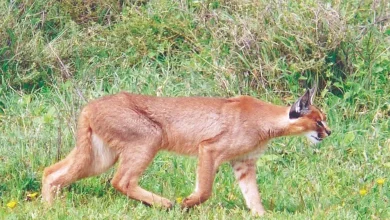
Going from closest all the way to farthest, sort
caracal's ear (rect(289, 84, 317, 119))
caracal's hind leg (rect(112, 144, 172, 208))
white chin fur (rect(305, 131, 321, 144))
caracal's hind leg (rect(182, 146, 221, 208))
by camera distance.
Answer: caracal's hind leg (rect(182, 146, 221, 208)), caracal's hind leg (rect(112, 144, 172, 208)), caracal's ear (rect(289, 84, 317, 119)), white chin fur (rect(305, 131, 321, 144))

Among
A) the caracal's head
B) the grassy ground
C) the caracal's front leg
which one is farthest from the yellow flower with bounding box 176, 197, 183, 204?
the caracal's head

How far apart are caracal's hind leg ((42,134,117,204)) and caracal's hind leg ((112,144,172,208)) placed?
0.78 feet

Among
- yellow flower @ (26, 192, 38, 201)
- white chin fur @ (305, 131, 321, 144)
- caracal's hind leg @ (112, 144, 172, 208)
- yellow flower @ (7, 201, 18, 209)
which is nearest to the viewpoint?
yellow flower @ (7, 201, 18, 209)

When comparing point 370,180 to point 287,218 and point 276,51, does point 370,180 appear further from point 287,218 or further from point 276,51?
point 276,51

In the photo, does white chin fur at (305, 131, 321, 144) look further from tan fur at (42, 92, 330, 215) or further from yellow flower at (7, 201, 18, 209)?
yellow flower at (7, 201, 18, 209)

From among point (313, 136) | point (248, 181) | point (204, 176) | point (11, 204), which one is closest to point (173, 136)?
point (204, 176)

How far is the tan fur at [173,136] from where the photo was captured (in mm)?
8508

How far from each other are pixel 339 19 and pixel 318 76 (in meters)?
0.77

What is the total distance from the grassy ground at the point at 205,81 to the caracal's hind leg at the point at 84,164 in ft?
0.46

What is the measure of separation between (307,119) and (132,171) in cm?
174

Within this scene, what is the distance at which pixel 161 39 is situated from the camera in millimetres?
12125

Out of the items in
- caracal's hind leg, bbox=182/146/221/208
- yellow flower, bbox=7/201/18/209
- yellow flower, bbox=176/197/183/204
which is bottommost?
yellow flower, bbox=176/197/183/204

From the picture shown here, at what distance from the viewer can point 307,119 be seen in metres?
8.91

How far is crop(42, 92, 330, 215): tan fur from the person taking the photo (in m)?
8.51
